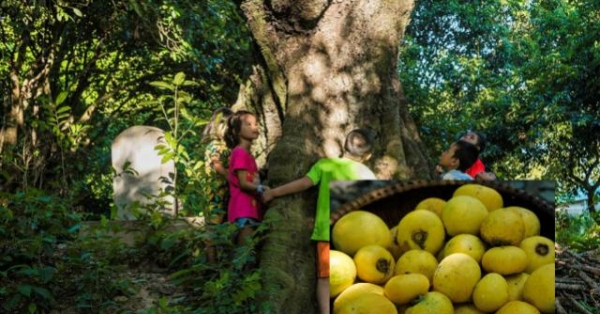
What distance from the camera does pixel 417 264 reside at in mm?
4105

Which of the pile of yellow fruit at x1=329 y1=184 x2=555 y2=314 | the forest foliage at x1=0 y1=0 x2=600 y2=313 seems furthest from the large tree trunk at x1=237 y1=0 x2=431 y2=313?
the pile of yellow fruit at x1=329 y1=184 x2=555 y2=314

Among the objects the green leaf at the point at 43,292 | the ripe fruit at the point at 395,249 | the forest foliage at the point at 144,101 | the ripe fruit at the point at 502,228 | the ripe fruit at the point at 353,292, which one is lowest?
the green leaf at the point at 43,292

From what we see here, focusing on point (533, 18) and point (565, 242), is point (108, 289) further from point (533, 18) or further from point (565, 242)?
point (533, 18)

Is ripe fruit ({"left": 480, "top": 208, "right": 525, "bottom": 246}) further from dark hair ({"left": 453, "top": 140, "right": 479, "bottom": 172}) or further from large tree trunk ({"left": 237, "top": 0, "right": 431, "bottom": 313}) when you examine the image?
large tree trunk ({"left": 237, "top": 0, "right": 431, "bottom": 313})

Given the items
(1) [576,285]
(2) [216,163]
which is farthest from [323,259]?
(2) [216,163]

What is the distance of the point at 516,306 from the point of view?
13.4 feet

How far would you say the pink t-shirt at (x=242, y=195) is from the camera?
6.14 metres

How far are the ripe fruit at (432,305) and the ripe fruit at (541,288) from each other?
379 millimetres

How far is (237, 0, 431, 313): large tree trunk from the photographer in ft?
23.0

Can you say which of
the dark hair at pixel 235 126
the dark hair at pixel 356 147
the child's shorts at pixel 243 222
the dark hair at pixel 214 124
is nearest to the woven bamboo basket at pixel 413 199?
the dark hair at pixel 356 147

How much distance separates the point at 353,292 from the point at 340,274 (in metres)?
0.11

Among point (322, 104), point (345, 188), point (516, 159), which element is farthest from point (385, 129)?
point (516, 159)

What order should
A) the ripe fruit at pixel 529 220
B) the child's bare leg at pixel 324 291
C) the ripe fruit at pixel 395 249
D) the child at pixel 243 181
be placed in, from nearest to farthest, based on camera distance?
the ripe fruit at pixel 529 220 < the ripe fruit at pixel 395 249 < the child's bare leg at pixel 324 291 < the child at pixel 243 181

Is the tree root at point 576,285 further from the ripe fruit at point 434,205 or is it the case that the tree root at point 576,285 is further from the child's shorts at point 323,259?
the child's shorts at point 323,259
